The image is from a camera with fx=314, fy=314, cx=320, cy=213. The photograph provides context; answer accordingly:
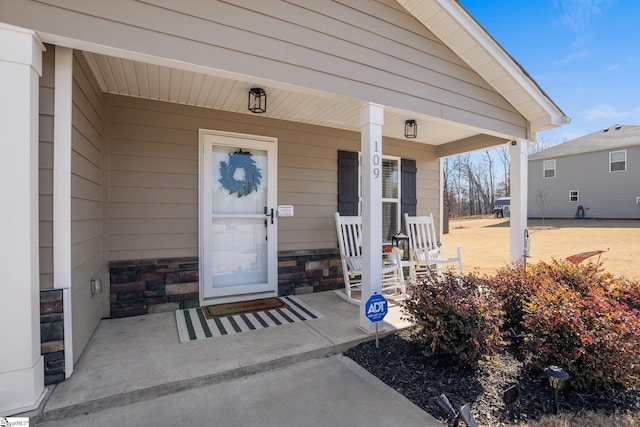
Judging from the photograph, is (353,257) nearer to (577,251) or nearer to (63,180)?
(63,180)

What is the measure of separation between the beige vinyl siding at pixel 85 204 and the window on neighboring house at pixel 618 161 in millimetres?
18952

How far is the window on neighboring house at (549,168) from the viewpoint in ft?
53.4

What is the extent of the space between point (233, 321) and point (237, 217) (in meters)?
1.21

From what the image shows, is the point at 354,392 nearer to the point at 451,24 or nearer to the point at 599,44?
the point at 451,24

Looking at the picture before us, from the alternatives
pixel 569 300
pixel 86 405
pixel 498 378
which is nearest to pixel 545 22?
pixel 569 300

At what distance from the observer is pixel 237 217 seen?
12.2 feet

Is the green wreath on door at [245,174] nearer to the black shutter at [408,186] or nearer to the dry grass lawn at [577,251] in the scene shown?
the black shutter at [408,186]

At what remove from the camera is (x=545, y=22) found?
271 inches

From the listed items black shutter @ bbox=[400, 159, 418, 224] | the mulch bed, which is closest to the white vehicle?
black shutter @ bbox=[400, 159, 418, 224]

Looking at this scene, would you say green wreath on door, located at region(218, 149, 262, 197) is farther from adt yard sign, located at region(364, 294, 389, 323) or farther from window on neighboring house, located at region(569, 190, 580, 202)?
window on neighboring house, located at region(569, 190, 580, 202)

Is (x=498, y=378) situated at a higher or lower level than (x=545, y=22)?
lower

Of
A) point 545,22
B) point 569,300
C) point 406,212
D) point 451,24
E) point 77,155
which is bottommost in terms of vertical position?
point 569,300

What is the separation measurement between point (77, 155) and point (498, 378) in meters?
3.31

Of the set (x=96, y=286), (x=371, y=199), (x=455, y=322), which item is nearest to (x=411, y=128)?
(x=371, y=199)
